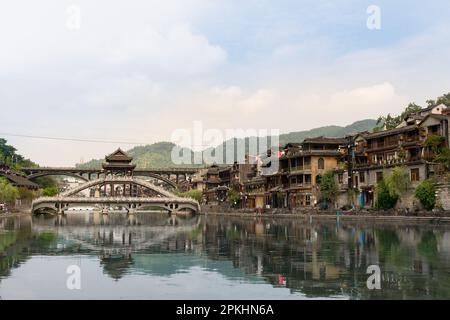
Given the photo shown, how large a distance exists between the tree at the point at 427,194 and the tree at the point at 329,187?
19.3 metres

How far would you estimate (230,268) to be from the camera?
26.0 meters

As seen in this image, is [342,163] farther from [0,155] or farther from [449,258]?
[0,155]

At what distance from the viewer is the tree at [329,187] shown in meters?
78.5

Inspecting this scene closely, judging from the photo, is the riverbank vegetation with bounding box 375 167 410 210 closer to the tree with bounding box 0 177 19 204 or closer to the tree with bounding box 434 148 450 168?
the tree with bounding box 434 148 450 168

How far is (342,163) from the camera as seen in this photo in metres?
83.3

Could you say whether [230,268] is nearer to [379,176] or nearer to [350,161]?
[379,176]

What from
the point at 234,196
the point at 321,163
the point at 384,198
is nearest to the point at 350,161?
the point at 321,163

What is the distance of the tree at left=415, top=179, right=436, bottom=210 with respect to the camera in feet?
190

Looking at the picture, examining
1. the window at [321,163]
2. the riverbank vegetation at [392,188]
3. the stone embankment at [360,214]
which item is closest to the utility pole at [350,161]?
the window at [321,163]

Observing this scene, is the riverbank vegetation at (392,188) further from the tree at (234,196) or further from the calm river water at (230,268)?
the tree at (234,196)

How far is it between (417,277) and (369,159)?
55604mm
